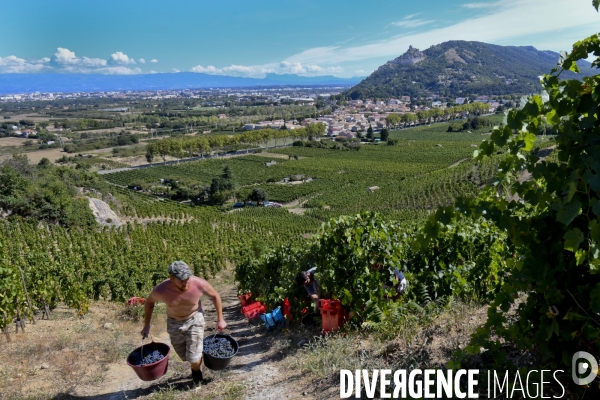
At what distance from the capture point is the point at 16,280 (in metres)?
7.18

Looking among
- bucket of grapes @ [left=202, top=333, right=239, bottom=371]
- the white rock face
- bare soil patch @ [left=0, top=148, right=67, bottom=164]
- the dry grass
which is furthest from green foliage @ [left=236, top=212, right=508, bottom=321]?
bare soil patch @ [left=0, top=148, right=67, bottom=164]

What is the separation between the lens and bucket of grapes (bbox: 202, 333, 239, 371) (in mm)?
4707

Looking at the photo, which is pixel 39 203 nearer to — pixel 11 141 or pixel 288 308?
pixel 288 308

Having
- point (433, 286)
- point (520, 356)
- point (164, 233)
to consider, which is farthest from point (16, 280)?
point (164, 233)

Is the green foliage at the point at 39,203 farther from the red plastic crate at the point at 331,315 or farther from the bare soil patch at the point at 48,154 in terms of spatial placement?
the bare soil patch at the point at 48,154

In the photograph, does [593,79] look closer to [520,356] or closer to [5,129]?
[520,356]

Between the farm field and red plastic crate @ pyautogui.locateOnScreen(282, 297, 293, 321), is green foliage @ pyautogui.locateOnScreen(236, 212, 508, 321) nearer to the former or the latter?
red plastic crate @ pyautogui.locateOnScreen(282, 297, 293, 321)

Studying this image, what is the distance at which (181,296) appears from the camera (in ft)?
14.6

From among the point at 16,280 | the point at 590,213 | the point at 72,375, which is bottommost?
the point at 72,375

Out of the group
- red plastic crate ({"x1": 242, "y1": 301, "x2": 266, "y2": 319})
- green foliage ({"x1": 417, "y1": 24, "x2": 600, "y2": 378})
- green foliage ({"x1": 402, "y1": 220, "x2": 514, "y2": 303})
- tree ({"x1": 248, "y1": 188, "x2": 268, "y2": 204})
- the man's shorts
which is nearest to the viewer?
green foliage ({"x1": 417, "y1": 24, "x2": 600, "y2": 378})

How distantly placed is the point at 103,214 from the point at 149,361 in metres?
30.3

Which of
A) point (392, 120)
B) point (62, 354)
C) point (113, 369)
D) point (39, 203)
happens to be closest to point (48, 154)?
point (39, 203)

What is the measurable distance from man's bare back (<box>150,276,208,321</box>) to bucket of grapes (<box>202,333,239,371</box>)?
0.62 meters

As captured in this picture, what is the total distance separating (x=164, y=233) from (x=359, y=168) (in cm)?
4823
